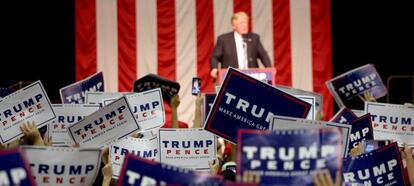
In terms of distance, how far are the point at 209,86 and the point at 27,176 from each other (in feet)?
21.6

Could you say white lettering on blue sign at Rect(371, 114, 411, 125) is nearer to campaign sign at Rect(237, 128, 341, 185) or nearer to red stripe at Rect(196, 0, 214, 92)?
campaign sign at Rect(237, 128, 341, 185)

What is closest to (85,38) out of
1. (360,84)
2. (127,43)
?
(127,43)

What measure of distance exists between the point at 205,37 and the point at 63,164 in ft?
19.8

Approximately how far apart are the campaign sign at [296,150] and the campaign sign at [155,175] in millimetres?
188

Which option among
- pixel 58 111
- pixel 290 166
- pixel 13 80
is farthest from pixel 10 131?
pixel 13 80

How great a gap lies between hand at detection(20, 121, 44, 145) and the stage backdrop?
15.1 ft

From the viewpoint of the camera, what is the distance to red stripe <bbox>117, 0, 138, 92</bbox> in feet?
31.3

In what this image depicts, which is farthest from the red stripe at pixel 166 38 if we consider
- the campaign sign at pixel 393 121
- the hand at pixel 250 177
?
the hand at pixel 250 177

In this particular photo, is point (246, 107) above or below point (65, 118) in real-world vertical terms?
above

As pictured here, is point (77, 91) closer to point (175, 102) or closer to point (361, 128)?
point (175, 102)

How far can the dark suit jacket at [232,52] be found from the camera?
8.27 m

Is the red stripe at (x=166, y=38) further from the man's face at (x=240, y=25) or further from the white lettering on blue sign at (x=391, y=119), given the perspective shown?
the white lettering on blue sign at (x=391, y=119)

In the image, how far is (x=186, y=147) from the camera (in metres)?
4.99

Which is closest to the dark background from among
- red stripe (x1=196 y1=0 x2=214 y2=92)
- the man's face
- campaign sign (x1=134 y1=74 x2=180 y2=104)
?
Result: red stripe (x1=196 y1=0 x2=214 y2=92)
